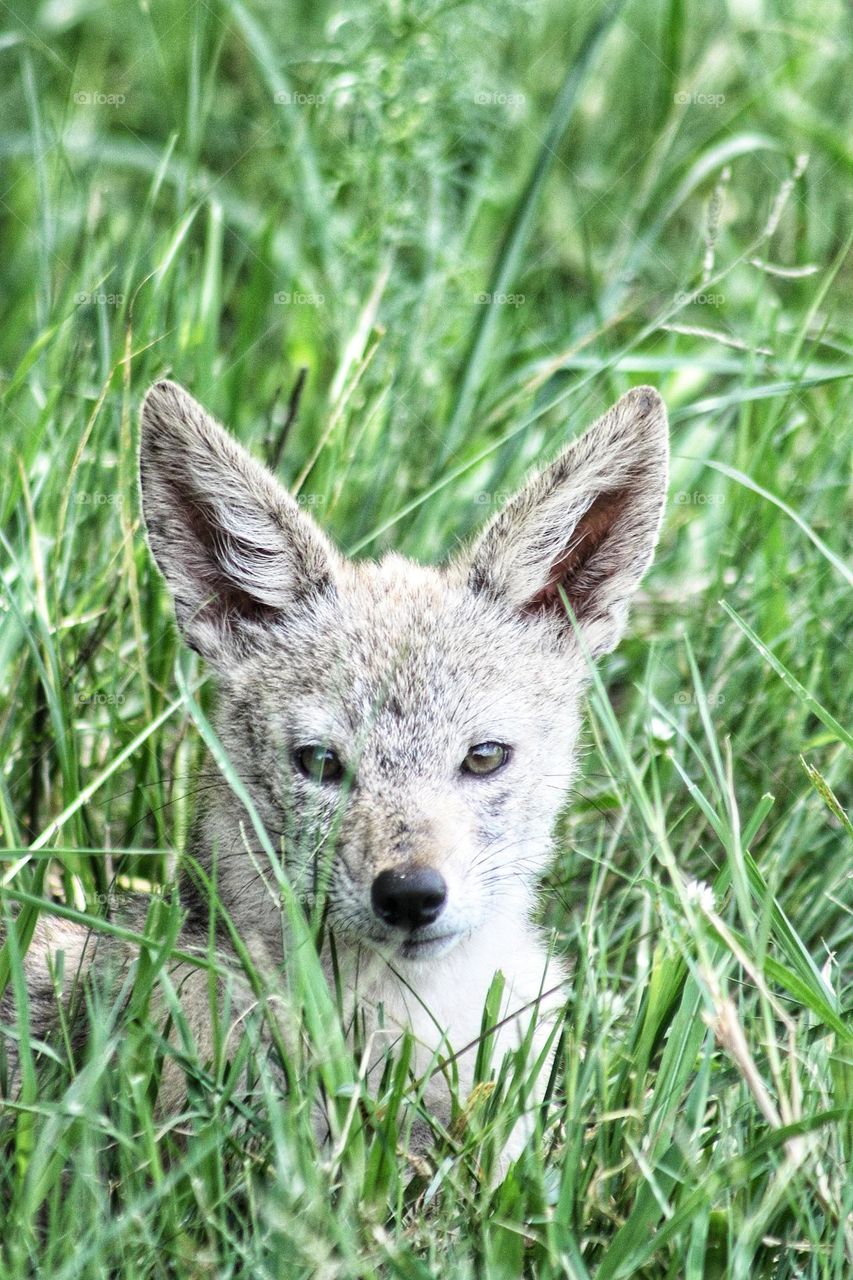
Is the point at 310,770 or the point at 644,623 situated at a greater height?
the point at 644,623

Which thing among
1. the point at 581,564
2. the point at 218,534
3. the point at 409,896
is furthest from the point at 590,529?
the point at 409,896

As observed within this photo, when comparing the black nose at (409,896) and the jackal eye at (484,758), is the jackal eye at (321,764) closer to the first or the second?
the jackal eye at (484,758)

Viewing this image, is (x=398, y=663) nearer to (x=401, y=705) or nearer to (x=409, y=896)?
(x=401, y=705)

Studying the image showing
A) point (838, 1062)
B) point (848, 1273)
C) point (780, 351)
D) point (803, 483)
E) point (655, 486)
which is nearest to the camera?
point (848, 1273)

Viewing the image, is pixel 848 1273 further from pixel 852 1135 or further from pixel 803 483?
pixel 803 483

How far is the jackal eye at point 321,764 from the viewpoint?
12.7ft

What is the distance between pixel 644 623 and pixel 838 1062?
9.00ft

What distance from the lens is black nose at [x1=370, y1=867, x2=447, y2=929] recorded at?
3441mm

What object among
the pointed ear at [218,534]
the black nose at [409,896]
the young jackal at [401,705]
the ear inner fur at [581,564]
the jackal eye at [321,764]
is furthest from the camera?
the ear inner fur at [581,564]

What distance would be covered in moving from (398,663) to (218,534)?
67 centimetres

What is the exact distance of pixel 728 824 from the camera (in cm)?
347

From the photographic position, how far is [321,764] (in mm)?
3859

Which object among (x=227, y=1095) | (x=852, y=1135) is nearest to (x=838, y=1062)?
(x=852, y=1135)

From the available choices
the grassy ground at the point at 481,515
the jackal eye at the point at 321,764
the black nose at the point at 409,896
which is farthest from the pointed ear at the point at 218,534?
the black nose at the point at 409,896
